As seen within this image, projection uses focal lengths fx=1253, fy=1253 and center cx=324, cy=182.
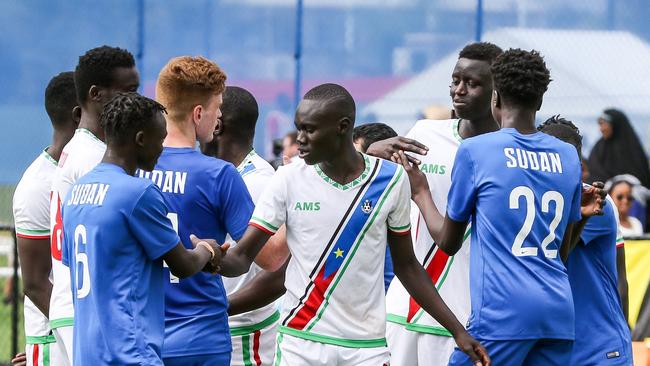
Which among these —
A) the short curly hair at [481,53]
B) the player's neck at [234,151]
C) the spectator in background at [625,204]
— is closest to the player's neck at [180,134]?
the player's neck at [234,151]

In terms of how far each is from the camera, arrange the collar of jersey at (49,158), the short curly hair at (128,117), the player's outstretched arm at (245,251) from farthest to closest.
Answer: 1. the collar of jersey at (49,158)
2. the player's outstretched arm at (245,251)
3. the short curly hair at (128,117)

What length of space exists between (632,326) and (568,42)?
19.1ft

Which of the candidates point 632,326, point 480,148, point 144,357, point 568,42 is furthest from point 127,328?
point 568,42

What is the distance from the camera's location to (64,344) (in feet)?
20.1

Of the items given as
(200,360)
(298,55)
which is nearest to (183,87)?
(200,360)

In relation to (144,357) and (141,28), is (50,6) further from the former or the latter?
(144,357)

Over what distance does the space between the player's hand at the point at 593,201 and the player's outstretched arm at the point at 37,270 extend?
109 inches

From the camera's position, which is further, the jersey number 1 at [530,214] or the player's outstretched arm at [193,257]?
the jersey number 1 at [530,214]

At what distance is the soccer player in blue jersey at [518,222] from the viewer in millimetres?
5410

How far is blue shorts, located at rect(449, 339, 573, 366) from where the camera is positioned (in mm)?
5434

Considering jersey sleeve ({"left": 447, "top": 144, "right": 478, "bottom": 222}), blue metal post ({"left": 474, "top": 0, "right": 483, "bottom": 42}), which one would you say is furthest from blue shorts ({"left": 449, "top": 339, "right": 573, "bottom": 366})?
blue metal post ({"left": 474, "top": 0, "right": 483, "bottom": 42})

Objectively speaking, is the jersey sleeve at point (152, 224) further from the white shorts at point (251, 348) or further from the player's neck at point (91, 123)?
the white shorts at point (251, 348)

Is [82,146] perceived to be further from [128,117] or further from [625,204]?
[625,204]

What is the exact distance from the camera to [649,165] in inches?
578
